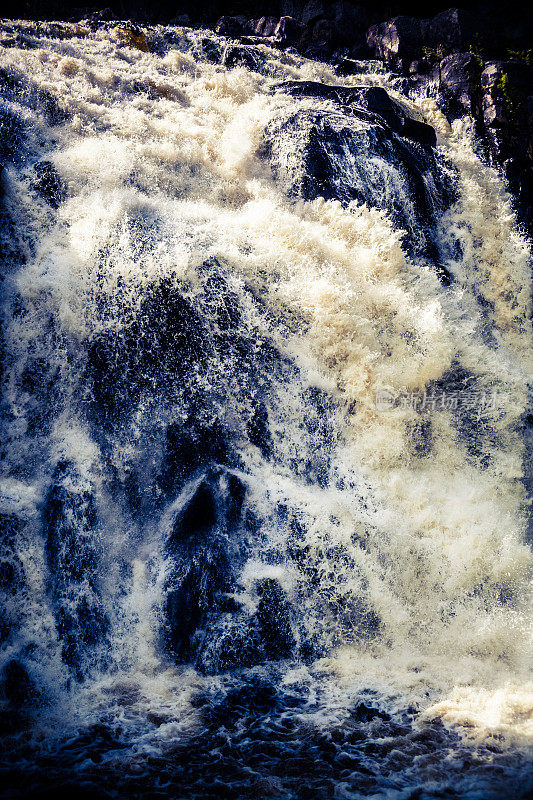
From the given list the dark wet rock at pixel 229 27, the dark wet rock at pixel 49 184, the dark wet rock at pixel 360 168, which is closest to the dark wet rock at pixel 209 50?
the dark wet rock at pixel 229 27

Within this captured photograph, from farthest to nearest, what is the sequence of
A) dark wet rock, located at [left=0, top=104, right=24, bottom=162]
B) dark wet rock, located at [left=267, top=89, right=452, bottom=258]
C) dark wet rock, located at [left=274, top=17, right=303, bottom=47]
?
1. dark wet rock, located at [left=274, top=17, right=303, bottom=47]
2. dark wet rock, located at [left=267, top=89, right=452, bottom=258]
3. dark wet rock, located at [left=0, top=104, right=24, bottom=162]

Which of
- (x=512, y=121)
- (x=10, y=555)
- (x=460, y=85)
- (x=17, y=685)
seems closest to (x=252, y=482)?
(x=10, y=555)

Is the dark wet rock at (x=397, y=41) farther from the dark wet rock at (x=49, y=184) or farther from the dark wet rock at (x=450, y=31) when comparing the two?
the dark wet rock at (x=49, y=184)

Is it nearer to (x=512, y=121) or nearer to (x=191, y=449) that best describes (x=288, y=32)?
(x=512, y=121)

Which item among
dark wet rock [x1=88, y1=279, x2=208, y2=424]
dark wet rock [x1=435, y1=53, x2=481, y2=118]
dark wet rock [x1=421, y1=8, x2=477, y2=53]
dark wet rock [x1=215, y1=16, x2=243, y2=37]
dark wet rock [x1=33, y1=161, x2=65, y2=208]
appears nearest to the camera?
dark wet rock [x1=88, y1=279, x2=208, y2=424]

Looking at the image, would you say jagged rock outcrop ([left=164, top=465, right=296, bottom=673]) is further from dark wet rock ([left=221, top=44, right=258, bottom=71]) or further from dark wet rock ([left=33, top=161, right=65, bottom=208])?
dark wet rock ([left=221, top=44, right=258, bottom=71])

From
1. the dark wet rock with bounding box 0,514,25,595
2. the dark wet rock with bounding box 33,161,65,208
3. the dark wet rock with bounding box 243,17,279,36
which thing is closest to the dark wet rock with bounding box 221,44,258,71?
the dark wet rock with bounding box 243,17,279,36
